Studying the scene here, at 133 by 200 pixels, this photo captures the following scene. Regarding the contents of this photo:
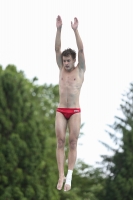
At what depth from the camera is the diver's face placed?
14.2m

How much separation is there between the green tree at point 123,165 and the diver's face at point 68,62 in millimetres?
41766

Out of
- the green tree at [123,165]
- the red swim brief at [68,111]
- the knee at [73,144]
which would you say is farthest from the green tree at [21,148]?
the red swim brief at [68,111]

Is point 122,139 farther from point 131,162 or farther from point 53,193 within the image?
point 53,193

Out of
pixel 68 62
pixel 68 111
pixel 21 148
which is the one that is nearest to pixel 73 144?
pixel 68 111

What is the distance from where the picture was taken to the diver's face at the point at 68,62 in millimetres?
14203

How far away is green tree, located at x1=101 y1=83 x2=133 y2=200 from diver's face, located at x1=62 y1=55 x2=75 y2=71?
4177 centimetres

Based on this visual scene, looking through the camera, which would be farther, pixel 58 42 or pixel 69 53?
pixel 58 42

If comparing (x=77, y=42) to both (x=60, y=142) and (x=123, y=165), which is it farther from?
(x=123, y=165)

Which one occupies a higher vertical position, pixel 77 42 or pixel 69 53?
pixel 77 42

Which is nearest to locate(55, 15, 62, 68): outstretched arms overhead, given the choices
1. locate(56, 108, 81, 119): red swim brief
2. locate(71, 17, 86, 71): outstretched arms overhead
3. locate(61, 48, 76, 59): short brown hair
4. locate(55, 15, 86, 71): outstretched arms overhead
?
locate(55, 15, 86, 71): outstretched arms overhead

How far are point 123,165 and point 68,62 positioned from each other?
140ft

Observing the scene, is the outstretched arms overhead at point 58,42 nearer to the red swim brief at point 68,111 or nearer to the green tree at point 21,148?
the red swim brief at point 68,111

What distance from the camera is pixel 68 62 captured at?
1422 centimetres

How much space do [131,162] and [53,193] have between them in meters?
8.66
